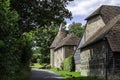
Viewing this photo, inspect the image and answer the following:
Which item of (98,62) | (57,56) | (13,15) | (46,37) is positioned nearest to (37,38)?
(46,37)

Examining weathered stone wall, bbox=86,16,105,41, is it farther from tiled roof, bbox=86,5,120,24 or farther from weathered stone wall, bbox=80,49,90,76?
weathered stone wall, bbox=80,49,90,76

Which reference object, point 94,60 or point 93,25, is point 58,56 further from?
point 94,60

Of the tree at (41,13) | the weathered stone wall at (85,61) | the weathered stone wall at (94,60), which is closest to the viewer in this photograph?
the tree at (41,13)

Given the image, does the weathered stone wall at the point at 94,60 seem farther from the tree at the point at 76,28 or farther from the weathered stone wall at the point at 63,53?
the tree at the point at 76,28

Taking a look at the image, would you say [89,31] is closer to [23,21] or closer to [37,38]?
[23,21]

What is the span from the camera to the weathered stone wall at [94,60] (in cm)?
3469

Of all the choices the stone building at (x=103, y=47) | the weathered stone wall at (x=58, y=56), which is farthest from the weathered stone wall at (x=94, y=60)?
the weathered stone wall at (x=58, y=56)

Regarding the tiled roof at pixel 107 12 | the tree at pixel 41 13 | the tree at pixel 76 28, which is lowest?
the tree at pixel 41 13

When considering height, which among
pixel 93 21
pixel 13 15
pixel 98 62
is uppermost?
pixel 93 21

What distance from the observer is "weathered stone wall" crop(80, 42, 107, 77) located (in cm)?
3469

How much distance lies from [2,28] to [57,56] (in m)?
68.5

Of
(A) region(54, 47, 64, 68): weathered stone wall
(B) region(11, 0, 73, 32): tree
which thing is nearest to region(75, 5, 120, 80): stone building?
(B) region(11, 0, 73, 32): tree

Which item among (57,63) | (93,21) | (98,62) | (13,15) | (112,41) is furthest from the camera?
(57,63)

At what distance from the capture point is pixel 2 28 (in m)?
16.5
